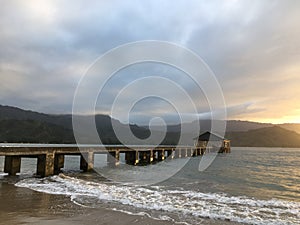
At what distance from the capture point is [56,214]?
30.3ft

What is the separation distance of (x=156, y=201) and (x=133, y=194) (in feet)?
7.37

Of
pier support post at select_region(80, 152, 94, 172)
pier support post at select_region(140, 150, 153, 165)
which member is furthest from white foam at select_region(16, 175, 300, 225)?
pier support post at select_region(140, 150, 153, 165)

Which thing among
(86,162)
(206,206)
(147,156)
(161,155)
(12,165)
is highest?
(12,165)

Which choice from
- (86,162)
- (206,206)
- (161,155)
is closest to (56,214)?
(206,206)

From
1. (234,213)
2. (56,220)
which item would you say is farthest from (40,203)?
(234,213)

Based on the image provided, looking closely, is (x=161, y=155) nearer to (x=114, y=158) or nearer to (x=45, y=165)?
(x=114, y=158)

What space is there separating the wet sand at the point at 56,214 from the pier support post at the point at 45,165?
365 inches

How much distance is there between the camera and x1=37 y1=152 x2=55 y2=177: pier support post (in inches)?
830

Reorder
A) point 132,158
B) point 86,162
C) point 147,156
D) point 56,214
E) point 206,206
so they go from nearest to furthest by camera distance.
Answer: point 56,214, point 206,206, point 86,162, point 132,158, point 147,156

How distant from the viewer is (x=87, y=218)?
8.80 meters

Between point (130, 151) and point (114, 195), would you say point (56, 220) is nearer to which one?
point (114, 195)

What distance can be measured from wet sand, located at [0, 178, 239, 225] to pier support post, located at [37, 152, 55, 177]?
9.27m

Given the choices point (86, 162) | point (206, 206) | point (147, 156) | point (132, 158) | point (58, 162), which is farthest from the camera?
point (147, 156)

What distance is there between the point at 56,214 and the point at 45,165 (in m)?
13.3
